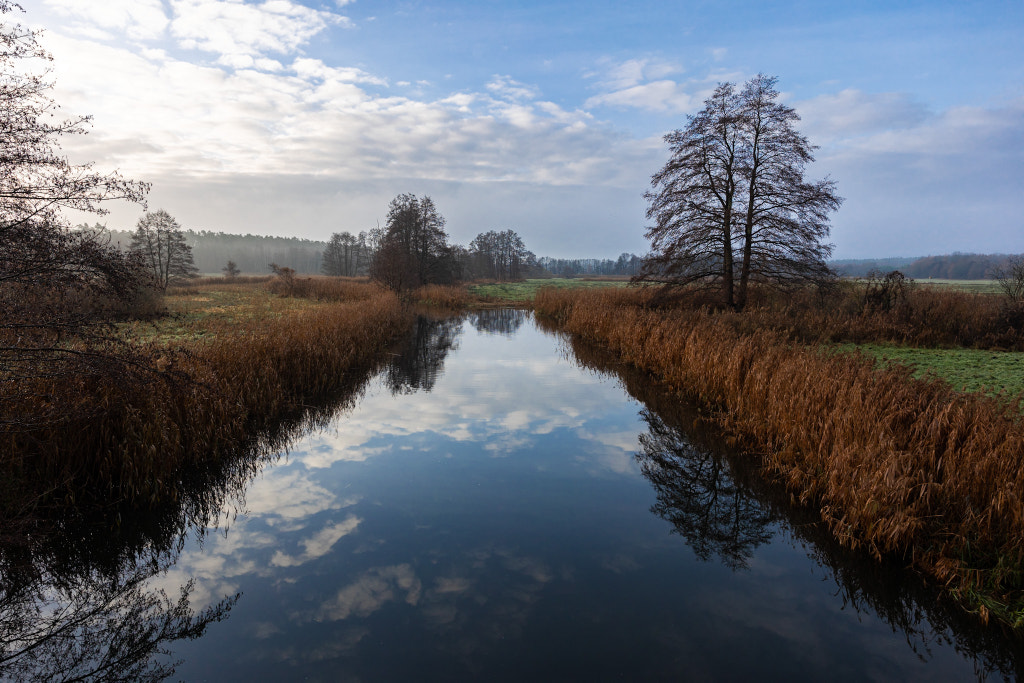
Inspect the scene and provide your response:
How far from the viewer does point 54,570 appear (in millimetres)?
4562

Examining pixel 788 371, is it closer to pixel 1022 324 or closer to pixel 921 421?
pixel 921 421

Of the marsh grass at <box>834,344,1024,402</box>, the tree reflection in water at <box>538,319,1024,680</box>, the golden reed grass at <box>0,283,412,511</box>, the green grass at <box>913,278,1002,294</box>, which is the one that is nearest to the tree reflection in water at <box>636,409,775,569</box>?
the tree reflection in water at <box>538,319,1024,680</box>

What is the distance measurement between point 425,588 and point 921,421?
571 centimetres

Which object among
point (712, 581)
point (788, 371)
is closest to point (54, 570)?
point (712, 581)

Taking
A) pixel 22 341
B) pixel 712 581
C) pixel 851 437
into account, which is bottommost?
pixel 712 581

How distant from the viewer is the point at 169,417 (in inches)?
265

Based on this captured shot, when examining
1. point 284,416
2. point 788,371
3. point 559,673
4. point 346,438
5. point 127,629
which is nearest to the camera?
point 559,673

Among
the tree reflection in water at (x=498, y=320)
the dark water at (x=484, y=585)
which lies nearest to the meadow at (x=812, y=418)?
the dark water at (x=484, y=585)

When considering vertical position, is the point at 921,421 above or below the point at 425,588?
above

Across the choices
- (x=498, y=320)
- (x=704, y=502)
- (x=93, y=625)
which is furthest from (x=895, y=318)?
(x=498, y=320)

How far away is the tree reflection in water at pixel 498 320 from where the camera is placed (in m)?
25.5

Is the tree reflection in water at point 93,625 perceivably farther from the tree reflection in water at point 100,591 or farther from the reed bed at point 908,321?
the reed bed at point 908,321

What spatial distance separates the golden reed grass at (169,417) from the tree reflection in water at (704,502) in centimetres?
604

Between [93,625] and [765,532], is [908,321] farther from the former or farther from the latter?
[93,625]
